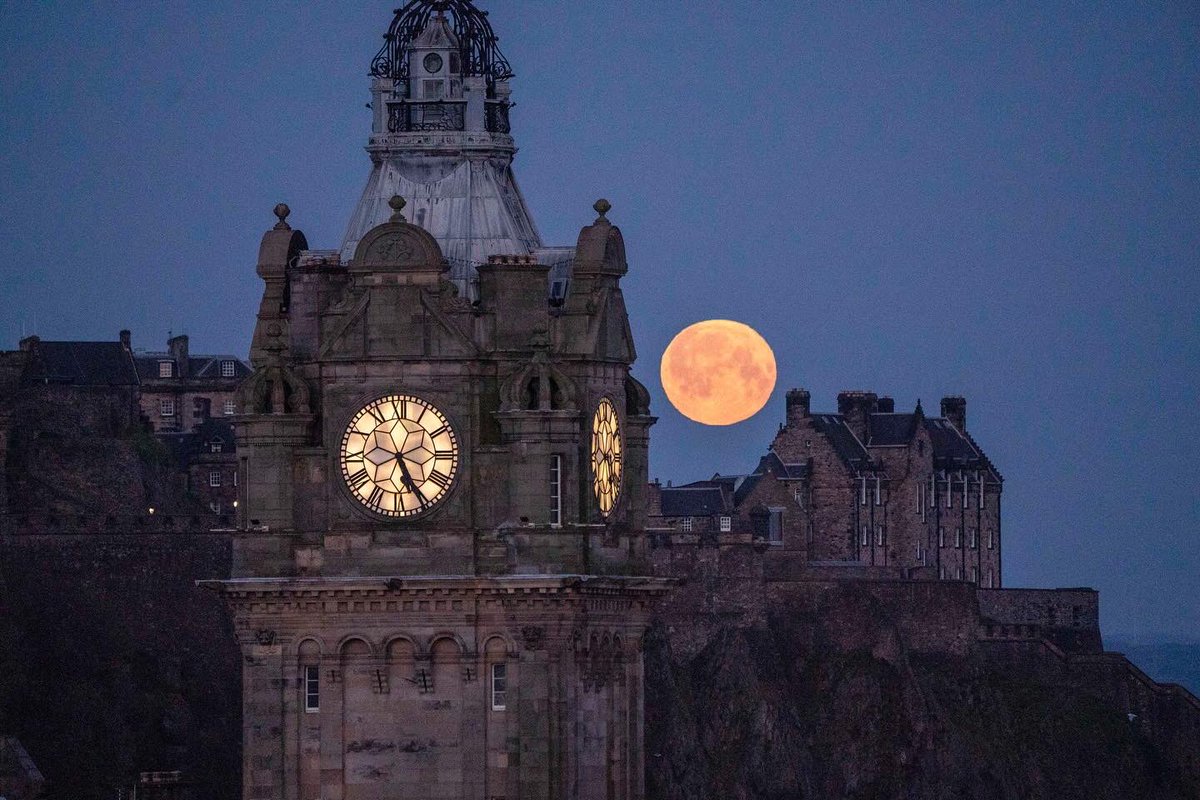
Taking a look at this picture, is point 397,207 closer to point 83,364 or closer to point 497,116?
point 497,116

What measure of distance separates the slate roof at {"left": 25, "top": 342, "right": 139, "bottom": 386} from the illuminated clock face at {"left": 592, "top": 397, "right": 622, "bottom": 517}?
128m

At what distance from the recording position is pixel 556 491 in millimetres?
63312

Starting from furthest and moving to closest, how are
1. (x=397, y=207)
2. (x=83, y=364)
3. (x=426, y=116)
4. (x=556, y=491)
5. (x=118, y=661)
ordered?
1. (x=83, y=364)
2. (x=118, y=661)
3. (x=426, y=116)
4. (x=397, y=207)
5. (x=556, y=491)

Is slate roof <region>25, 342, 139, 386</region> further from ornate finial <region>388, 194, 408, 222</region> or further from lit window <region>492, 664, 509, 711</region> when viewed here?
lit window <region>492, 664, 509, 711</region>

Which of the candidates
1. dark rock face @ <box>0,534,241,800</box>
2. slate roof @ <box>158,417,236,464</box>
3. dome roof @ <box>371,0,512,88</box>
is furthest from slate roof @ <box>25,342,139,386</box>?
dome roof @ <box>371,0,512,88</box>

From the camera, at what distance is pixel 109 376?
640 feet

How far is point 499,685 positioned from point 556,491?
3084 mm

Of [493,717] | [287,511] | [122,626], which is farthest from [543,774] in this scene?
[122,626]

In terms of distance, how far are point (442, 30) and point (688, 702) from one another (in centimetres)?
13128

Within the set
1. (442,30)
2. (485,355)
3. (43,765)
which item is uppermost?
(442,30)

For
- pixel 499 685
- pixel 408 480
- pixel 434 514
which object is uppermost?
pixel 408 480

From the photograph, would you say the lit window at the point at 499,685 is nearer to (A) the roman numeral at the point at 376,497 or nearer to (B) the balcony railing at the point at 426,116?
(A) the roman numeral at the point at 376,497

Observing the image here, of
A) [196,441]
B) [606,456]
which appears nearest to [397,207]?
[606,456]

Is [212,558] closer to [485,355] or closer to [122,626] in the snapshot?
[122,626]
